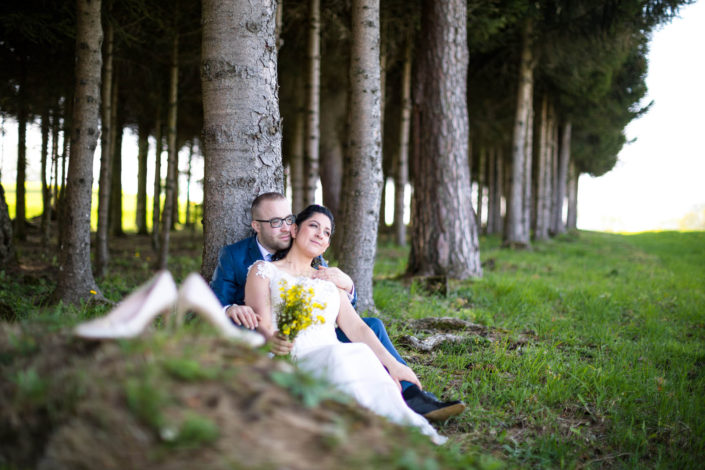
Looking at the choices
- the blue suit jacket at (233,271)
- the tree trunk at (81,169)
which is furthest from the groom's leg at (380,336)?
the tree trunk at (81,169)

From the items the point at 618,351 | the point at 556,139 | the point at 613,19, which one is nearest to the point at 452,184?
the point at 618,351

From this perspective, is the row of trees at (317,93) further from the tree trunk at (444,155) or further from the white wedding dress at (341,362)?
the white wedding dress at (341,362)

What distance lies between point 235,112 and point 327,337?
6.90 ft

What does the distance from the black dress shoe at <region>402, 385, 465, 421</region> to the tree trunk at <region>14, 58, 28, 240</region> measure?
10405 millimetres

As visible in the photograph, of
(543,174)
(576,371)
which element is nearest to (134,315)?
(576,371)

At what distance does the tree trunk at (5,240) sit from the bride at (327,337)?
6217 mm

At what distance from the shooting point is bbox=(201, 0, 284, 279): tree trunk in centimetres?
420

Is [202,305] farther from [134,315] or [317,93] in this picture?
[317,93]

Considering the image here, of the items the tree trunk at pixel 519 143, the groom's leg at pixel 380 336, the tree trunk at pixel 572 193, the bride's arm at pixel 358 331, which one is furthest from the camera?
the tree trunk at pixel 572 193

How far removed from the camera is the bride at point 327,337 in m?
3.06

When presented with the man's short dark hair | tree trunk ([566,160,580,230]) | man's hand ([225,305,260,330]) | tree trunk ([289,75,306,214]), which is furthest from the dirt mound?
tree trunk ([566,160,580,230])

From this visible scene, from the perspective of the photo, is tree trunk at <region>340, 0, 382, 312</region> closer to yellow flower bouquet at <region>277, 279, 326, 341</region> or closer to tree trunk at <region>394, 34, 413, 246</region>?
yellow flower bouquet at <region>277, 279, 326, 341</region>

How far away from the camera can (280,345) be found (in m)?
3.33

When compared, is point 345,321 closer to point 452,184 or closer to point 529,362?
point 529,362
